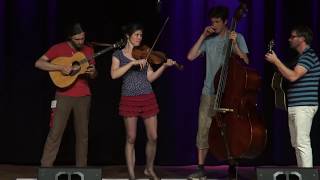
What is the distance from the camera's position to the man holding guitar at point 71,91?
18.7ft

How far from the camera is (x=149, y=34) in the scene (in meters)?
6.81

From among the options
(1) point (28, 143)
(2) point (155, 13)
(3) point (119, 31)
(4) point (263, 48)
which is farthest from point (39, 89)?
(4) point (263, 48)

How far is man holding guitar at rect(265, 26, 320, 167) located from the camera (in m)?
5.11

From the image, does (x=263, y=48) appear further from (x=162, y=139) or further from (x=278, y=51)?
(x=162, y=139)

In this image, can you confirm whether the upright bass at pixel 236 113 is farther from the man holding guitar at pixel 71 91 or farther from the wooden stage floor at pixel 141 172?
the man holding guitar at pixel 71 91

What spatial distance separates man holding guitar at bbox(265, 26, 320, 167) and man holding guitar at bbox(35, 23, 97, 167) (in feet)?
5.60

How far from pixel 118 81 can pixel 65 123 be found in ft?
4.05

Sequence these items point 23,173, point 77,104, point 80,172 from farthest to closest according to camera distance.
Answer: point 23,173 → point 77,104 → point 80,172

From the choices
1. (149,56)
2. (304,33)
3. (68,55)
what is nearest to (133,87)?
(149,56)

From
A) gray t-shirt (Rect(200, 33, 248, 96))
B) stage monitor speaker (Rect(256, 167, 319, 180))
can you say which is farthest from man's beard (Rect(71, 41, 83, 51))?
stage monitor speaker (Rect(256, 167, 319, 180))

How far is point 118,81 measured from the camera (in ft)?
22.7

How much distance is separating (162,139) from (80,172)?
2828 millimetres

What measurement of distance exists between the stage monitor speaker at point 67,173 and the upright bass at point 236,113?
1.54m

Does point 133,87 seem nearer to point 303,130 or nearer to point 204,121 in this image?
point 204,121
